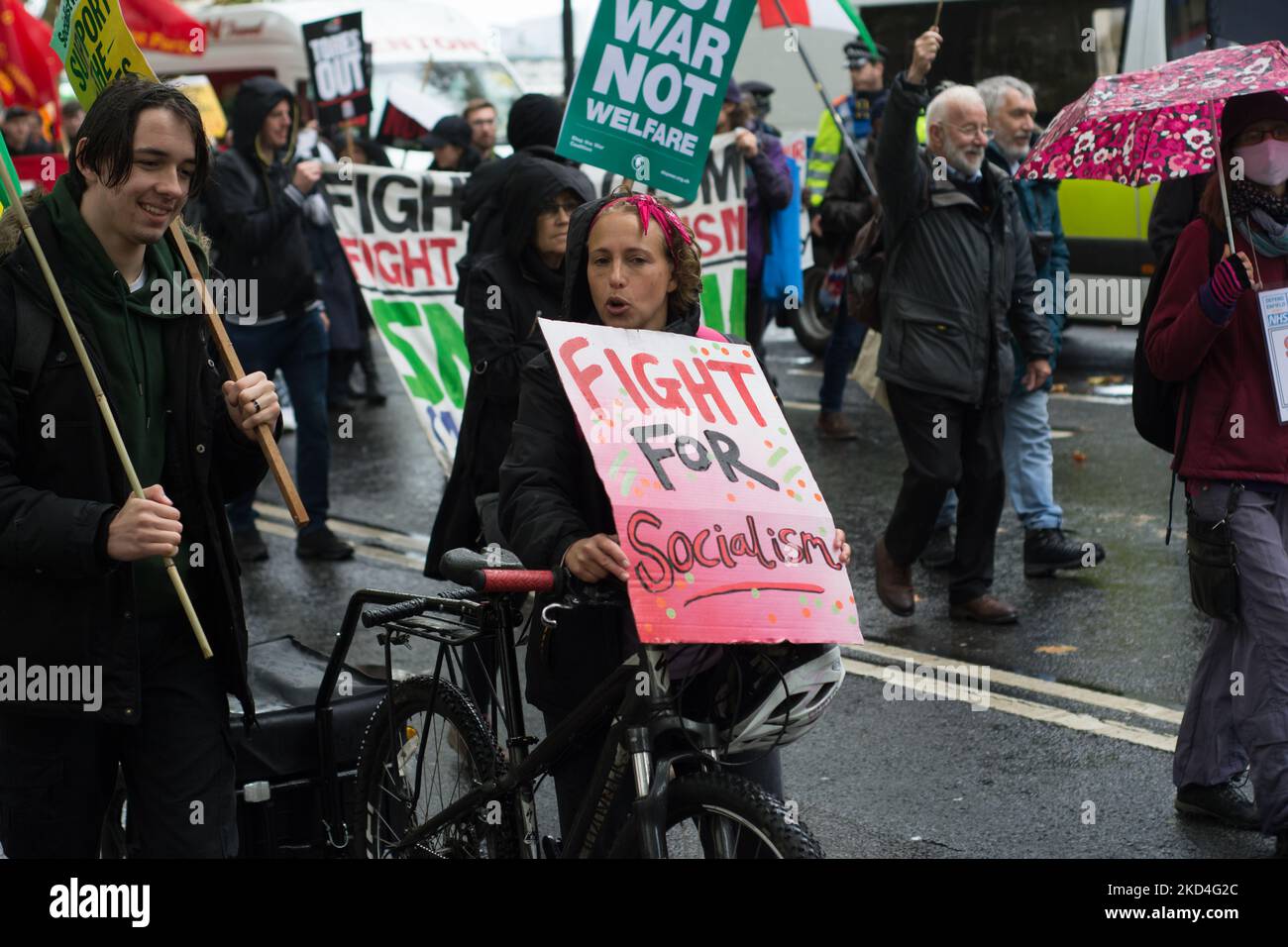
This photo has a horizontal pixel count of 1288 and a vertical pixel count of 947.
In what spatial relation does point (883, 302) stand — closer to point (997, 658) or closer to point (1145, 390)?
point (997, 658)

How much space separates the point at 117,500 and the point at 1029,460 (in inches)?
199

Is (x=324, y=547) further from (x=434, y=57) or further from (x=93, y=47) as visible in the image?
(x=434, y=57)

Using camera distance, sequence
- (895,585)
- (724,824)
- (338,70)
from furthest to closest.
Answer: (338,70)
(895,585)
(724,824)

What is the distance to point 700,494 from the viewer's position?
3072 millimetres

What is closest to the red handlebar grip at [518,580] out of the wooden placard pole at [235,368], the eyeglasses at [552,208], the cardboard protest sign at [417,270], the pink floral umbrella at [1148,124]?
the wooden placard pole at [235,368]

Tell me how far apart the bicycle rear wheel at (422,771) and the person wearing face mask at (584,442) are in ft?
0.81

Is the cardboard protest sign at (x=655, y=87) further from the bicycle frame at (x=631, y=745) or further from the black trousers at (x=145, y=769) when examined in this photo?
the black trousers at (x=145, y=769)

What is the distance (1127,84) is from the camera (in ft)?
15.4

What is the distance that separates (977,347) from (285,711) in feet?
11.4

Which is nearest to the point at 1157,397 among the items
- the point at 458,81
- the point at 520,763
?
the point at 520,763

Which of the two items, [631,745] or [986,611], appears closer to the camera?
[631,745]

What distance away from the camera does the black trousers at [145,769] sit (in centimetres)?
319

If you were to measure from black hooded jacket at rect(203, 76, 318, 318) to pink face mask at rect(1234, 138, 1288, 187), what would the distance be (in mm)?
4702

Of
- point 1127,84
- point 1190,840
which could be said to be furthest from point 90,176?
point 1190,840
